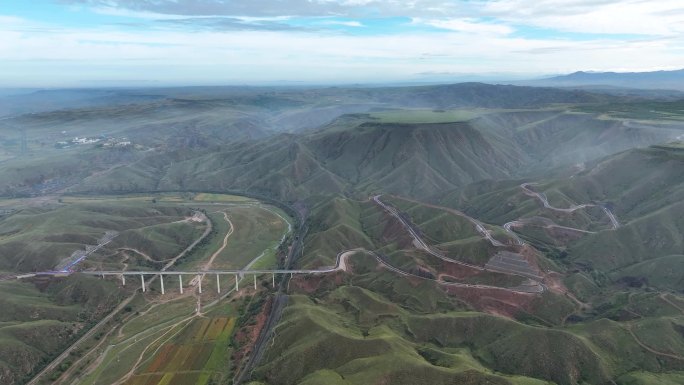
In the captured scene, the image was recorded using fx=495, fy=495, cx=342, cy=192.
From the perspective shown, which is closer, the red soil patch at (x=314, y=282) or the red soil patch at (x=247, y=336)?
the red soil patch at (x=247, y=336)

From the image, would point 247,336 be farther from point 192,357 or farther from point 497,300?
point 497,300

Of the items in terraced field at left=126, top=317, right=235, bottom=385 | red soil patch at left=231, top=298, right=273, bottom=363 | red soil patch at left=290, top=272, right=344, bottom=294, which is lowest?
terraced field at left=126, top=317, right=235, bottom=385

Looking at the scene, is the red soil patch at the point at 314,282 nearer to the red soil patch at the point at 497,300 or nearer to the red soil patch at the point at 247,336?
the red soil patch at the point at 247,336

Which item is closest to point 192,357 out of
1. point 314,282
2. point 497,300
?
point 314,282

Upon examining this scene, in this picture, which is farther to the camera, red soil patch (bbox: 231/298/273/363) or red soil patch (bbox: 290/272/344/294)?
red soil patch (bbox: 290/272/344/294)

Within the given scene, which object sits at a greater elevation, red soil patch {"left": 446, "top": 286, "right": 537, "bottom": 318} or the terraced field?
red soil patch {"left": 446, "top": 286, "right": 537, "bottom": 318}

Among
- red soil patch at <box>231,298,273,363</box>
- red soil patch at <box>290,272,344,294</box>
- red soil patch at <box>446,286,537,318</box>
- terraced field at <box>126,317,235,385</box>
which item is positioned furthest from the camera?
red soil patch at <box>290,272,344,294</box>

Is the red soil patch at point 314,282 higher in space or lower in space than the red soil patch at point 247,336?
higher

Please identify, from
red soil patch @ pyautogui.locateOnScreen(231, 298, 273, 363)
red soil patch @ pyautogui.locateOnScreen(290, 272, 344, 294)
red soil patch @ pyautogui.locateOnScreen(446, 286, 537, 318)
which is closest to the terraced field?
red soil patch @ pyautogui.locateOnScreen(231, 298, 273, 363)

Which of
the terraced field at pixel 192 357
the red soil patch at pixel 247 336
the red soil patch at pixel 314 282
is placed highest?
the red soil patch at pixel 314 282

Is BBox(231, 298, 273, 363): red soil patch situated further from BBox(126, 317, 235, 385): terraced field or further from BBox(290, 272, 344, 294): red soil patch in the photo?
BBox(290, 272, 344, 294): red soil patch

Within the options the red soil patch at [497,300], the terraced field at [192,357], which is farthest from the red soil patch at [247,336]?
the red soil patch at [497,300]

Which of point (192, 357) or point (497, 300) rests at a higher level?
point (497, 300)
